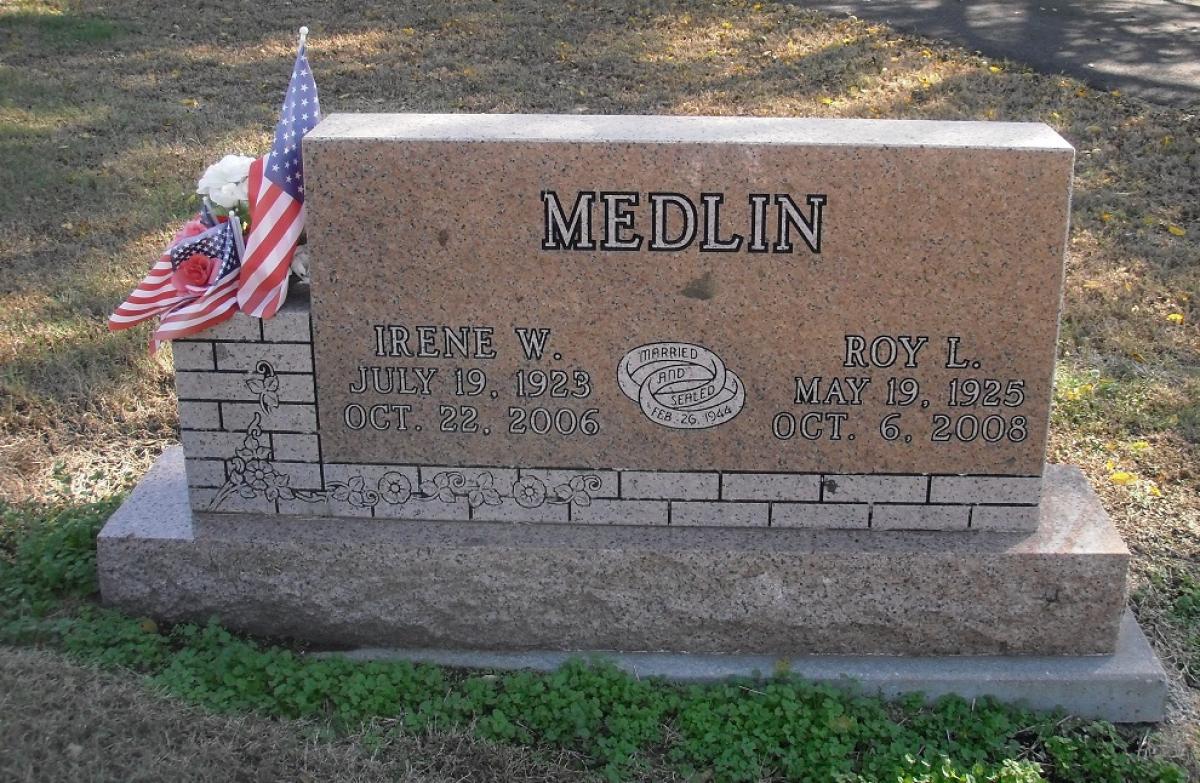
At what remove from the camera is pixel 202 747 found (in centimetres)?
321

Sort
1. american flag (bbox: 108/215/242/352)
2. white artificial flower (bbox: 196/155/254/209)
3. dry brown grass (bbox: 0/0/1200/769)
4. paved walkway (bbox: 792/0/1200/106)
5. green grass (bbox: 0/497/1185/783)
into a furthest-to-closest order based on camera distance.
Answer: paved walkway (bbox: 792/0/1200/106) < dry brown grass (bbox: 0/0/1200/769) < white artificial flower (bbox: 196/155/254/209) < american flag (bbox: 108/215/242/352) < green grass (bbox: 0/497/1185/783)

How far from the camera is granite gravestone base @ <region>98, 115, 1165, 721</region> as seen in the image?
3.53 m

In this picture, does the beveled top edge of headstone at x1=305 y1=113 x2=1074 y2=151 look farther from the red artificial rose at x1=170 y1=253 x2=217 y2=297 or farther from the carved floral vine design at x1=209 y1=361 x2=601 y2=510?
the carved floral vine design at x1=209 y1=361 x2=601 y2=510

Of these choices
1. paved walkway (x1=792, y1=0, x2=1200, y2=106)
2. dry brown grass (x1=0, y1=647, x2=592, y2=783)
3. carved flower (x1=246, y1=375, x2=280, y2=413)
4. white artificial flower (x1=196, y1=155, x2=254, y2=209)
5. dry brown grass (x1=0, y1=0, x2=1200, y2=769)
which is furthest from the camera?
paved walkway (x1=792, y1=0, x2=1200, y2=106)

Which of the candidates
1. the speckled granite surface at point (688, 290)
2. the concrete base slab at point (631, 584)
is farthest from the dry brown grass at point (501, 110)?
the speckled granite surface at point (688, 290)

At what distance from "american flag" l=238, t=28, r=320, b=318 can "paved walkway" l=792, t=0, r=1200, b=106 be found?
7236 mm

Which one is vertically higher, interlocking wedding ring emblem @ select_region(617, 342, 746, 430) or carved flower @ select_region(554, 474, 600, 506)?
interlocking wedding ring emblem @ select_region(617, 342, 746, 430)

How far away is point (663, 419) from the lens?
372 cm

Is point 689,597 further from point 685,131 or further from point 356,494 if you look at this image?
point 685,131

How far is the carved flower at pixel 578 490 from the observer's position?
3.80m

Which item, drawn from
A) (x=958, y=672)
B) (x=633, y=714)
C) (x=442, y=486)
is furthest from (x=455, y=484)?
(x=958, y=672)

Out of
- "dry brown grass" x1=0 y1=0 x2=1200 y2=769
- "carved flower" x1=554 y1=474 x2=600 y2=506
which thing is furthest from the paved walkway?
"carved flower" x1=554 y1=474 x2=600 y2=506

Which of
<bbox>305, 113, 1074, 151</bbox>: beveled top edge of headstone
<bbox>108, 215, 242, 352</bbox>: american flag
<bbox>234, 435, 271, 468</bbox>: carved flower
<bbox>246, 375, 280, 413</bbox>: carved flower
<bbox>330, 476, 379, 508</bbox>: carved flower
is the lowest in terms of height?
<bbox>330, 476, 379, 508</bbox>: carved flower

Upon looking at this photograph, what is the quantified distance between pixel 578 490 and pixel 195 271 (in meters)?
1.28
